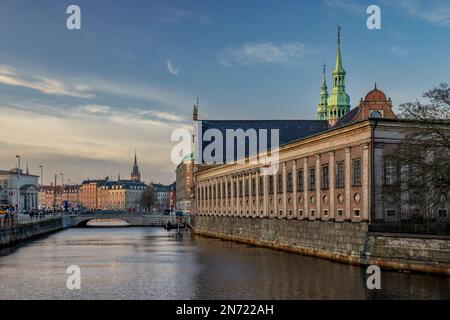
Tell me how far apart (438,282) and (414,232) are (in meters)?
7.65

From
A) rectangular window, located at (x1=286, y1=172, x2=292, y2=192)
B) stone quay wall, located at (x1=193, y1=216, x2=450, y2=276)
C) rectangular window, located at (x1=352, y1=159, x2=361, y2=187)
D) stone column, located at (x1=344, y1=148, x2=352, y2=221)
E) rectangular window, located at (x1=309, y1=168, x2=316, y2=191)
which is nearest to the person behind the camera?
stone quay wall, located at (x1=193, y1=216, x2=450, y2=276)

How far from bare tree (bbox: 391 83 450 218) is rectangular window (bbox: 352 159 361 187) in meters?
6.38

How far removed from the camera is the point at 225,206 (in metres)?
110

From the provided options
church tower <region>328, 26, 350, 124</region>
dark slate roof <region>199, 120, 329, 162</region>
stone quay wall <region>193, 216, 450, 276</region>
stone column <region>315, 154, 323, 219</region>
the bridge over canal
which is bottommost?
the bridge over canal

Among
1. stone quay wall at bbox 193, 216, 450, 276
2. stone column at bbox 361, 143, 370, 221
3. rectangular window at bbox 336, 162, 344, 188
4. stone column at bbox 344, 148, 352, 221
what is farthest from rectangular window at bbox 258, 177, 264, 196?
stone column at bbox 361, 143, 370, 221

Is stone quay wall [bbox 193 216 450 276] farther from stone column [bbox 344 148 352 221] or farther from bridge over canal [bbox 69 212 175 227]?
bridge over canal [bbox 69 212 175 227]

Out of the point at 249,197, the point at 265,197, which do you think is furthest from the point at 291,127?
the point at 265,197

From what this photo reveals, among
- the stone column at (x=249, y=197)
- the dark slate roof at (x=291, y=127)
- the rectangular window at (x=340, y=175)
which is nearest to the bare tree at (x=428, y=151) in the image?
the rectangular window at (x=340, y=175)

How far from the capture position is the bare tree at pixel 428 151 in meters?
48.7

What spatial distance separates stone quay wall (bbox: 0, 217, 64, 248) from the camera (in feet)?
281

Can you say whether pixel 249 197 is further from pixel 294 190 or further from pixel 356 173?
pixel 356 173

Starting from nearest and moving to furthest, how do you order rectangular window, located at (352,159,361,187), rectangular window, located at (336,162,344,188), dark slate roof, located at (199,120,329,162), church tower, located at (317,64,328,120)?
rectangular window, located at (352,159,361,187)
rectangular window, located at (336,162,344,188)
dark slate roof, located at (199,120,329,162)
church tower, located at (317,64,328,120)

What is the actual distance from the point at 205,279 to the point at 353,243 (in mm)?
16061
